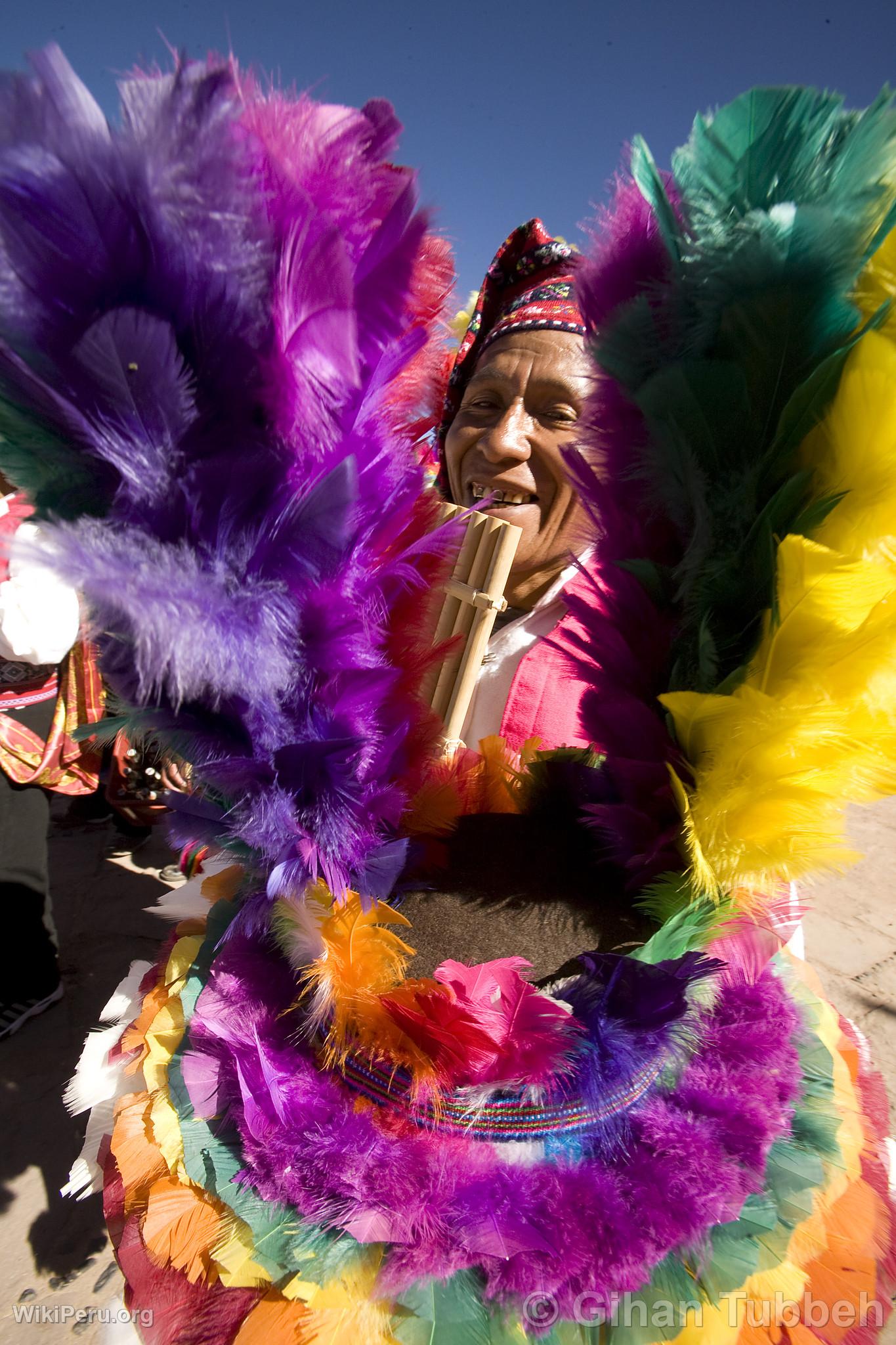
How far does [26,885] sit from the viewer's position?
185 centimetres

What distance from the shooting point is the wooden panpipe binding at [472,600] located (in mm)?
927

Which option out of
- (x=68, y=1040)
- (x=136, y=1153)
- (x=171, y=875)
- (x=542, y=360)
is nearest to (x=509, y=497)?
(x=542, y=360)

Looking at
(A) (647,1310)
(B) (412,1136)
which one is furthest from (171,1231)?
(A) (647,1310)

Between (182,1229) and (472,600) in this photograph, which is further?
(472,600)

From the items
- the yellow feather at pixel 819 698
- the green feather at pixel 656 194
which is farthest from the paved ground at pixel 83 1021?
the green feather at pixel 656 194

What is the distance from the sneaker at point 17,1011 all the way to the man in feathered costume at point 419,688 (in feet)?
4.35

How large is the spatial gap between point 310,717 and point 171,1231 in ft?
1.77

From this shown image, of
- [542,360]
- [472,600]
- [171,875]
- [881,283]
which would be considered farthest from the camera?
[171,875]

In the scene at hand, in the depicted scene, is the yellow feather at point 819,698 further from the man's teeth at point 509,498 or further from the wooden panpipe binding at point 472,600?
the man's teeth at point 509,498

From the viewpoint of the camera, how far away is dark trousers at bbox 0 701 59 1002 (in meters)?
1.84

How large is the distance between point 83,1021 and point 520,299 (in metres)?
2.02

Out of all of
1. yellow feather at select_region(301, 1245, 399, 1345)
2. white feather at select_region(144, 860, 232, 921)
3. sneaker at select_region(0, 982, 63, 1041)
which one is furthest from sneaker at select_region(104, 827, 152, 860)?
yellow feather at select_region(301, 1245, 399, 1345)

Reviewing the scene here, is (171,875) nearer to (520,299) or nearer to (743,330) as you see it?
(520,299)

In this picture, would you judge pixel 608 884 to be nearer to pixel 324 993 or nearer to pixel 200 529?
pixel 324 993
